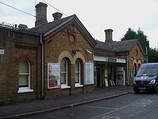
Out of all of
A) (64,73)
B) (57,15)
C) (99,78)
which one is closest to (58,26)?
(64,73)

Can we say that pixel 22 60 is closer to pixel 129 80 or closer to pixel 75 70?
pixel 75 70

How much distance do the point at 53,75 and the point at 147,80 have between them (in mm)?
8041

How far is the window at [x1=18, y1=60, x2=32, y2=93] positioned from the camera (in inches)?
602

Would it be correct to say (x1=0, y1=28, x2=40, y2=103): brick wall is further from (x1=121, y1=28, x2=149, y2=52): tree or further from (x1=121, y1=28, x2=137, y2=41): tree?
(x1=121, y1=28, x2=149, y2=52): tree

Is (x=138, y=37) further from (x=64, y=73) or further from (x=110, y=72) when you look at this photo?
(x=64, y=73)

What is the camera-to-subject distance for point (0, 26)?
1363 centimetres

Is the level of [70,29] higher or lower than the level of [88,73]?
higher

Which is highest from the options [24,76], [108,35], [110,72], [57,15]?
[108,35]

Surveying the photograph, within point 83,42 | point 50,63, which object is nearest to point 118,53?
point 83,42

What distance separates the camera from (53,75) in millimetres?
17047

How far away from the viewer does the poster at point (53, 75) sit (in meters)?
16.7

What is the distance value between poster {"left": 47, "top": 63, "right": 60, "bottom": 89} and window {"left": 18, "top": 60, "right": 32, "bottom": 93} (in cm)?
154

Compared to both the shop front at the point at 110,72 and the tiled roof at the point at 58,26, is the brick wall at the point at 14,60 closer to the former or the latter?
the tiled roof at the point at 58,26

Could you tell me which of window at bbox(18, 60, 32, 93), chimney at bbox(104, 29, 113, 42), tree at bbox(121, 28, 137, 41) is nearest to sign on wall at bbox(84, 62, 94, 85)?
window at bbox(18, 60, 32, 93)
